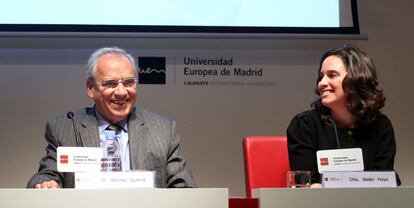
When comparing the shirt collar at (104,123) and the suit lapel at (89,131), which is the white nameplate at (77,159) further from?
the shirt collar at (104,123)

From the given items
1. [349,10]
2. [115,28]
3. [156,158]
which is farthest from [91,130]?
[349,10]

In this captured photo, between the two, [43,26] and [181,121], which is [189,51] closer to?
[181,121]

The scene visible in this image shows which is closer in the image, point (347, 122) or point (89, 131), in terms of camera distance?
point (89, 131)

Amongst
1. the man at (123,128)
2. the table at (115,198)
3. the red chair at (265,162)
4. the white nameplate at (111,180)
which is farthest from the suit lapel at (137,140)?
the table at (115,198)

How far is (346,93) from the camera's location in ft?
9.21

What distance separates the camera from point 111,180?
5.89 ft

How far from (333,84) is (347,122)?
200 millimetres

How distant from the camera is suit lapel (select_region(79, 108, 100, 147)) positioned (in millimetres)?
2619

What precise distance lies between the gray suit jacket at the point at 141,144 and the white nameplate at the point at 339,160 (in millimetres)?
767

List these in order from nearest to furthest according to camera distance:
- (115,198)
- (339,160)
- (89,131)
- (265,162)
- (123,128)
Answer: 1. (115,198)
2. (339,160)
3. (89,131)
4. (123,128)
5. (265,162)

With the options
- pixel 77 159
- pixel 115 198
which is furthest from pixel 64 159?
pixel 115 198

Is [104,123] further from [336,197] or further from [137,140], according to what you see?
[336,197]

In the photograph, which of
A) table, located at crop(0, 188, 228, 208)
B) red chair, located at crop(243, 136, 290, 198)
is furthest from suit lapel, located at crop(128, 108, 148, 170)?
table, located at crop(0, 188, 228, 208)

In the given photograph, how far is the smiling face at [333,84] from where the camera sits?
9.28 feet
